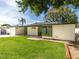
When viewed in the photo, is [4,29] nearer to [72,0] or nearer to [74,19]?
[74,19]

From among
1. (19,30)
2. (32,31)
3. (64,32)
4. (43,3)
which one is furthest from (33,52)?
(19,30)

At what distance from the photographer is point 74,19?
50688 millimetres

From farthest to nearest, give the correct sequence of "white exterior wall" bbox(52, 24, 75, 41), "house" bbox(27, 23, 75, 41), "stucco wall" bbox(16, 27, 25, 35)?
"stucco wall" bbox(16, 27, 25, 35)
"house" bbox(27, 23, 75, 41)
"white exterior wall" bbox(52, 24, 75, 41)

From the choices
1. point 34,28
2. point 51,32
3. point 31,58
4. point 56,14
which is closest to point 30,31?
point 34,28

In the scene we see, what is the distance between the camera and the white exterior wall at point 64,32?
91.5 ft

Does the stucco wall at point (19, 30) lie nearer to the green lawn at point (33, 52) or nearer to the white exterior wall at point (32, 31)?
the white exterior wall at point (32, 31)

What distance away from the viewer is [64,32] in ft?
95.6

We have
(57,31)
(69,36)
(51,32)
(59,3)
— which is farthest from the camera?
(51,32)

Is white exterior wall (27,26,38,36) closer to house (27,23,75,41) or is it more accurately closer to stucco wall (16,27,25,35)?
stucco wall (16,27,25,35)

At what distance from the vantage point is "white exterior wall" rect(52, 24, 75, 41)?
27.9m

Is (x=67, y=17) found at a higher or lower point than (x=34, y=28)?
higher

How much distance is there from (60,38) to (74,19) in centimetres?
2237

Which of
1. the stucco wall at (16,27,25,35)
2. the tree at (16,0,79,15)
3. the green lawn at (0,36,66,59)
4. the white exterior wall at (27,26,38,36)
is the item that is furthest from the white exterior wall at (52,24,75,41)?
the stucco wall at (16,27,25,35)

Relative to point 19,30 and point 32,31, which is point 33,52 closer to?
point 32,31
